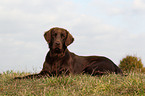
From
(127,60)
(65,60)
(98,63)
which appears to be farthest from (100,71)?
(127,60)

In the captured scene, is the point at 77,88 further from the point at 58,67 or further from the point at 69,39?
the point at 69,39

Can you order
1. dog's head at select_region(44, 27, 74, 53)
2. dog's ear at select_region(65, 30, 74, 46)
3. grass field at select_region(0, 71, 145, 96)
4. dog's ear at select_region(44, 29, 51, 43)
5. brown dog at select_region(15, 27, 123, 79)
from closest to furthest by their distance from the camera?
grass field at select_region(0, 71, 145, 96), dog's head at select_region(44, 27, 74, 53), brown dog at select_region(15, 27, 123, 79), dog's ear at select_region(44, 29, 51, 43), dog's ear at select_region(65, 30, 74, 46)

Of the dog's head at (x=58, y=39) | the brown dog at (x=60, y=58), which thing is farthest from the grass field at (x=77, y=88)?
the dog's head at (x=58, y=39)

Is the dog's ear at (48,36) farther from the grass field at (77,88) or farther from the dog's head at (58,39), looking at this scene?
the grass field at (77,88)

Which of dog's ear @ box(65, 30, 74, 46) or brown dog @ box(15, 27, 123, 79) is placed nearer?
brown dog @ box(15, 27, 123, 79)

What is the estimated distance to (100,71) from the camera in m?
8.20

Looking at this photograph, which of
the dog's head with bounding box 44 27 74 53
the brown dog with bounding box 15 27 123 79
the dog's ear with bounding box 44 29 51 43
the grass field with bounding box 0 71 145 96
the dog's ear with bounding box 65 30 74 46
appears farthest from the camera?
the dog's ear with bounding box 65 30 74 46

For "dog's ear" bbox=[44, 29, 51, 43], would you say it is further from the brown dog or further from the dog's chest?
the dog's chest

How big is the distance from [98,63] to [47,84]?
2.90 meters

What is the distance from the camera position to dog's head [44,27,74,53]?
6965mm

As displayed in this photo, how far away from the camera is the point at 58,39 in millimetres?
7039

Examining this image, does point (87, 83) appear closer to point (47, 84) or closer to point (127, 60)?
point (47, 84)

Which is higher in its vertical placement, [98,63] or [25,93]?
[98,63]

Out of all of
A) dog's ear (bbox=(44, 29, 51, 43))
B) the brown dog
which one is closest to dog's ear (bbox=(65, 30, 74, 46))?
the brown dog
